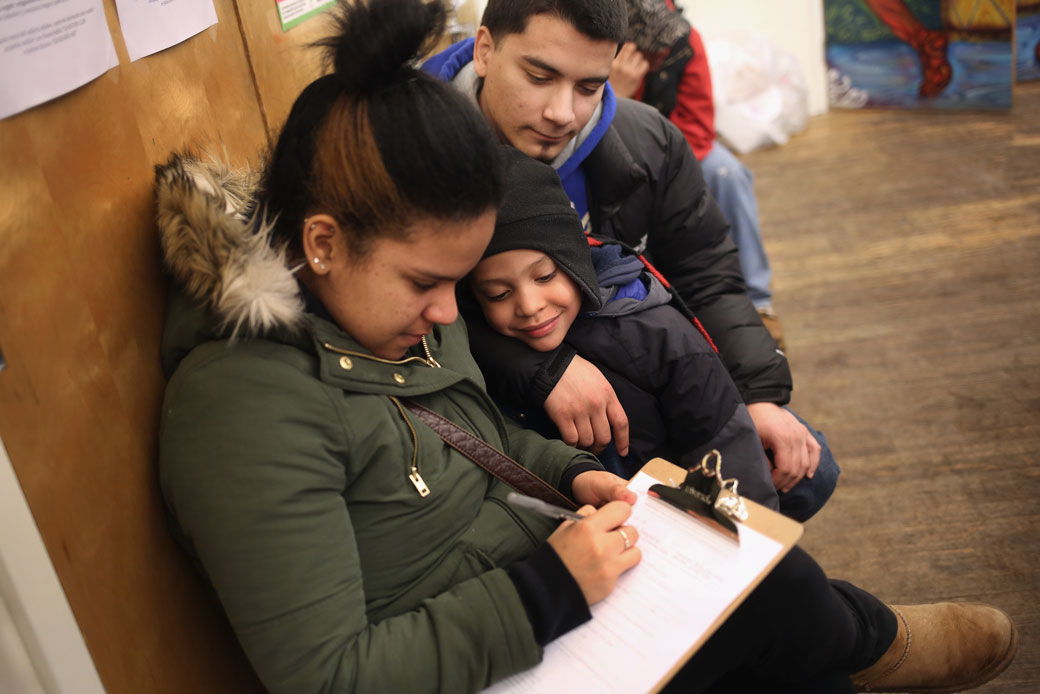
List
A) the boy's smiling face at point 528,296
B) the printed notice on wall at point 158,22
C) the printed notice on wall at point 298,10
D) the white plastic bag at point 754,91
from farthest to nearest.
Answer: the white plastic bag at point 754,91 → the printed notice on wall at point 298,10 → the boy's smiling face at point 528,296 → the printed notice on wall at point 158,22

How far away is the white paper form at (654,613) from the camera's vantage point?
3.38ft

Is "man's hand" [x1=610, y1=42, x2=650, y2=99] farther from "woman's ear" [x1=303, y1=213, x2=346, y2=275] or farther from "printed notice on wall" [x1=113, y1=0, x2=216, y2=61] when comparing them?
"woman's ear" [x1=303, y1=213, x2=346, y2=275]

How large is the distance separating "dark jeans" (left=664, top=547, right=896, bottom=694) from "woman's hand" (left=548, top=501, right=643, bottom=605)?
0.77ft

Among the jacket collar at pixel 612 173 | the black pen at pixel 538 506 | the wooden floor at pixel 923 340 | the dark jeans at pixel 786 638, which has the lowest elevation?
the wooden floor at pixel 923 340

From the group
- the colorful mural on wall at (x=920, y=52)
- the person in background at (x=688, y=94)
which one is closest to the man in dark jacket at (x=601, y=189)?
the person in background at (x=688, y=94)

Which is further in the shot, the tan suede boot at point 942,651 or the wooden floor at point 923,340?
the wooden floor at point 923,340

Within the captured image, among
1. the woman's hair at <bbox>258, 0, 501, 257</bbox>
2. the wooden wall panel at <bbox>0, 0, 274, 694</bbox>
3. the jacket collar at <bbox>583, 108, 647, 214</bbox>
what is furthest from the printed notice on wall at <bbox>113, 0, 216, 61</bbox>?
the jacket collar at <bbox>583, 108, 647, 214</bbox>

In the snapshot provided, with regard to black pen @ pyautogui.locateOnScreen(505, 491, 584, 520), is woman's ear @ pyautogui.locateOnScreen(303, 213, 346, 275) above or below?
above

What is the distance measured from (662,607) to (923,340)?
6.99 ft

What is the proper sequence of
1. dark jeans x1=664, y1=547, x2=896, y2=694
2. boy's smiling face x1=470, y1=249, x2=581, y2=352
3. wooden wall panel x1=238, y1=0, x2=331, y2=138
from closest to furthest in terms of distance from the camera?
1. dark jeans x1=664, y1=547, x2=896, y2=694
2. boy's smiling face x1=470, y1=249, x2=581, y2=352
3. wooden wall panel x1=238, y1=0, x2=331, y2=138

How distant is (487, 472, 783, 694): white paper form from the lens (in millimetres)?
1029

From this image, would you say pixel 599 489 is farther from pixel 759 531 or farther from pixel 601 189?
pixel 601 189

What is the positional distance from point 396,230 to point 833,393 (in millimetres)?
2010

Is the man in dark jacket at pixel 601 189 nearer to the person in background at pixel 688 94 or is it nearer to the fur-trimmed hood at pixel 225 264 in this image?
the fur-trimmed hood at pixel 225 264
